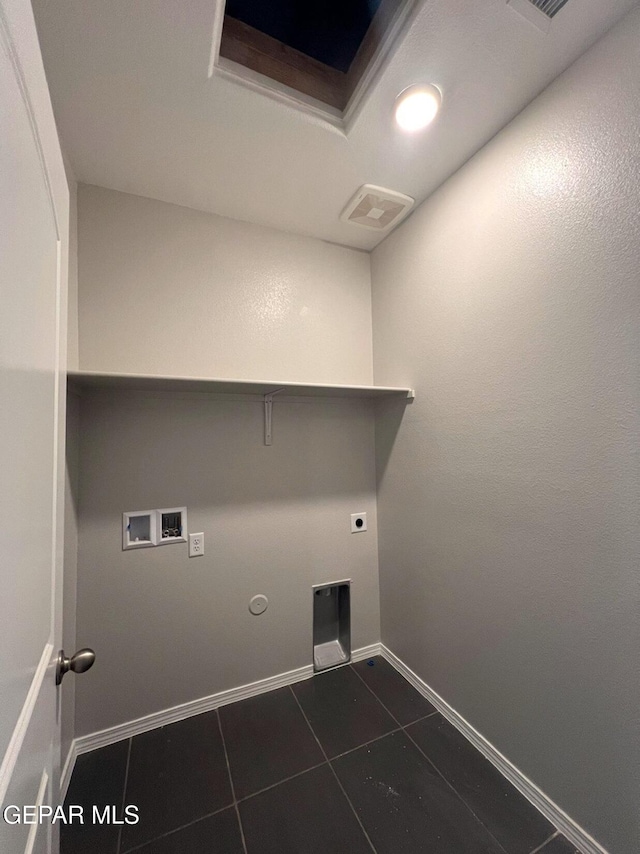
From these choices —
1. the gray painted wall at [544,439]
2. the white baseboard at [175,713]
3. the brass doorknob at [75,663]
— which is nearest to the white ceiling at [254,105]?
the gray painted wall at [544,439]

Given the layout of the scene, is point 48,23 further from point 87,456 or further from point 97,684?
point 97,684

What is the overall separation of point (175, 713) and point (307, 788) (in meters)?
0.72

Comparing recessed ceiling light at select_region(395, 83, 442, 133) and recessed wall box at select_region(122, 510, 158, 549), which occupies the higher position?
recessed ceiling light at select_region(395, 83, 442, 133)

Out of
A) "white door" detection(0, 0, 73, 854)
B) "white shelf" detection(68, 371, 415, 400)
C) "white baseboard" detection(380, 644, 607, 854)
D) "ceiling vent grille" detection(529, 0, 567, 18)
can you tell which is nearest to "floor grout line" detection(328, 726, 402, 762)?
"white baseboard" detection(380, 644, 607, 854)

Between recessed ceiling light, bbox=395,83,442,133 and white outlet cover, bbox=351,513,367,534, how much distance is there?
6.11 feet

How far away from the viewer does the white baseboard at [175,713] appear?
1374 mm

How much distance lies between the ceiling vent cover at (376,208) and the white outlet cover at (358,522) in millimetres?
1697

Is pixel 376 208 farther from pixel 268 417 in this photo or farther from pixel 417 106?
pixel 268 417

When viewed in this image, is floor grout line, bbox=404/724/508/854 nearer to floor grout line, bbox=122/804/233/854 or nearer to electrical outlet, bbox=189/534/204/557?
floor grout line, bbox=122/804/233/854

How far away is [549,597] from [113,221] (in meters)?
2.41

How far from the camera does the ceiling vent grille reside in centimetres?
91

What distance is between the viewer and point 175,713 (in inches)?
60.6

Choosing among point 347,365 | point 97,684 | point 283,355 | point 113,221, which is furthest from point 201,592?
point 113,221

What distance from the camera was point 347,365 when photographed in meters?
1.99
